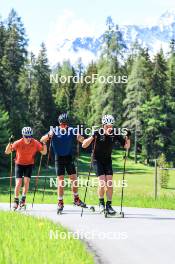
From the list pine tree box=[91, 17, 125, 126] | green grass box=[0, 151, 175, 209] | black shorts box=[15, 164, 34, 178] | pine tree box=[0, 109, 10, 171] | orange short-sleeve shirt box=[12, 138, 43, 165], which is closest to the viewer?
orange short-sleeve shirt box=[12, 138, 43, 165]

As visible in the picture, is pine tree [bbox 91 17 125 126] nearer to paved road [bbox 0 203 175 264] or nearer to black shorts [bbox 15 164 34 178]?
black shorts [bbox 15 164 34 178]

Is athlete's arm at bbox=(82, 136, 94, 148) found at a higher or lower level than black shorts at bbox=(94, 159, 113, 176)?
higher

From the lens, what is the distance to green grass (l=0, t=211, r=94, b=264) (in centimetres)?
719

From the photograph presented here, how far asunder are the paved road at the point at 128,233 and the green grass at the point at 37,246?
0.31m

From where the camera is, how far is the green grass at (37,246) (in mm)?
7191

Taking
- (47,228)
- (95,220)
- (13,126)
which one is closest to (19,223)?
(47,228)

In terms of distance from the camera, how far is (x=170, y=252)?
787cm

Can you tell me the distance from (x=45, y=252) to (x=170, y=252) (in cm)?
173

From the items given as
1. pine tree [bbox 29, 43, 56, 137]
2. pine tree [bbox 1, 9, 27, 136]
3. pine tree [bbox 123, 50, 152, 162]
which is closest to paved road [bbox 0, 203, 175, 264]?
pine tree [bbox 1, 9, 27, 136]

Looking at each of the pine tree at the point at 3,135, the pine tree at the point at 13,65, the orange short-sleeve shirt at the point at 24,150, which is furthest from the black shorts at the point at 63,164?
the pine tree at the point at 13,65

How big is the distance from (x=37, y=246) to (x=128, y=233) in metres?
2.07

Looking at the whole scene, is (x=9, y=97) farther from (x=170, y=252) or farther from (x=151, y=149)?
(x=170, y=252)

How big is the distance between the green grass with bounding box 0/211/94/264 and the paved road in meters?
0.31

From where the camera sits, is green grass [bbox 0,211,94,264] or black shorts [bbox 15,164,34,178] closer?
green grass [bbox 0,211,94,264]
